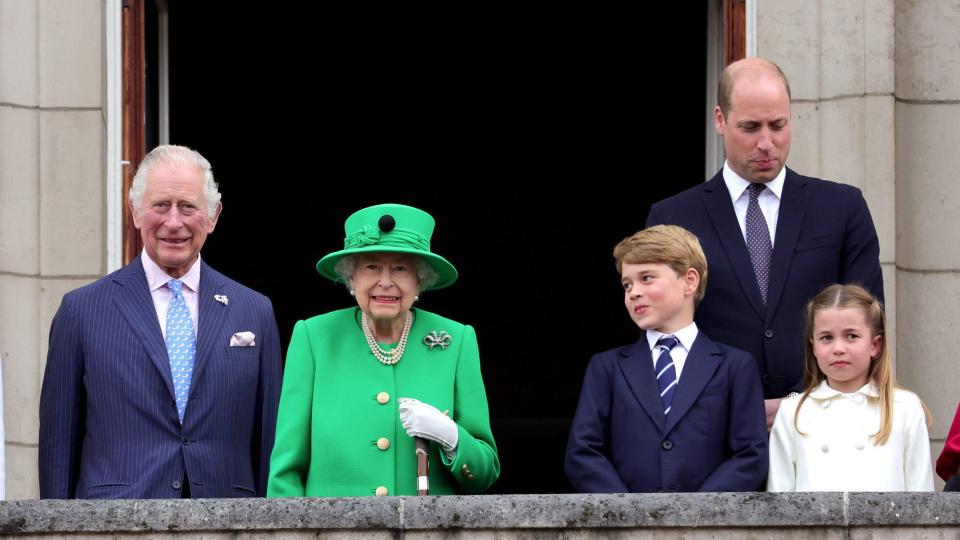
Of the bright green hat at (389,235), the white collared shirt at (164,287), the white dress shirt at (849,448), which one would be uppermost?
the bright green hat at (389,235)

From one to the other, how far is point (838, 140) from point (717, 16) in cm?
95

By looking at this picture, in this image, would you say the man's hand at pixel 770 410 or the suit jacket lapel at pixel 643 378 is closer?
the suit jacket lapel at pixel 643 378

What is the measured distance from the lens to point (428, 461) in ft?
18.2

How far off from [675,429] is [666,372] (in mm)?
198

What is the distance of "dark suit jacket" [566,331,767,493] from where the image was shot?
550cm

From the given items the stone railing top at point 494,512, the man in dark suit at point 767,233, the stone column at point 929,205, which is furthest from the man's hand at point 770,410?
the stone column at point 929,205

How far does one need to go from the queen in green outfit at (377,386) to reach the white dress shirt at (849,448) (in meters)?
0.85

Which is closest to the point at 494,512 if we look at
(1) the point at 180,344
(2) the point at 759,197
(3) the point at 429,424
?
(3) the point at 429,424

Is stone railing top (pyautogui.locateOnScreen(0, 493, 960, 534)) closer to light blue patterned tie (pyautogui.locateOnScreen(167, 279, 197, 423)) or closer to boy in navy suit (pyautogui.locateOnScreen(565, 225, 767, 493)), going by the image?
boy in navy suit (pyautogui.locateOnScreen(565, 225, 767, 493))

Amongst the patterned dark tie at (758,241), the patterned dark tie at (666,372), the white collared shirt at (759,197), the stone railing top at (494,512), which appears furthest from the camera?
the white collared shirt at (759,197)

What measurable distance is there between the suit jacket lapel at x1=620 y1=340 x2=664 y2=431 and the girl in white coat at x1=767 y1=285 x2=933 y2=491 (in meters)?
0.36

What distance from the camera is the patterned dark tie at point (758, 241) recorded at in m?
5.99

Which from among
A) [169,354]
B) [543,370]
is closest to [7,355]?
[169,354]

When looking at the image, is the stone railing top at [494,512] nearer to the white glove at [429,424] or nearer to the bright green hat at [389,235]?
the white glove at [429,424]
